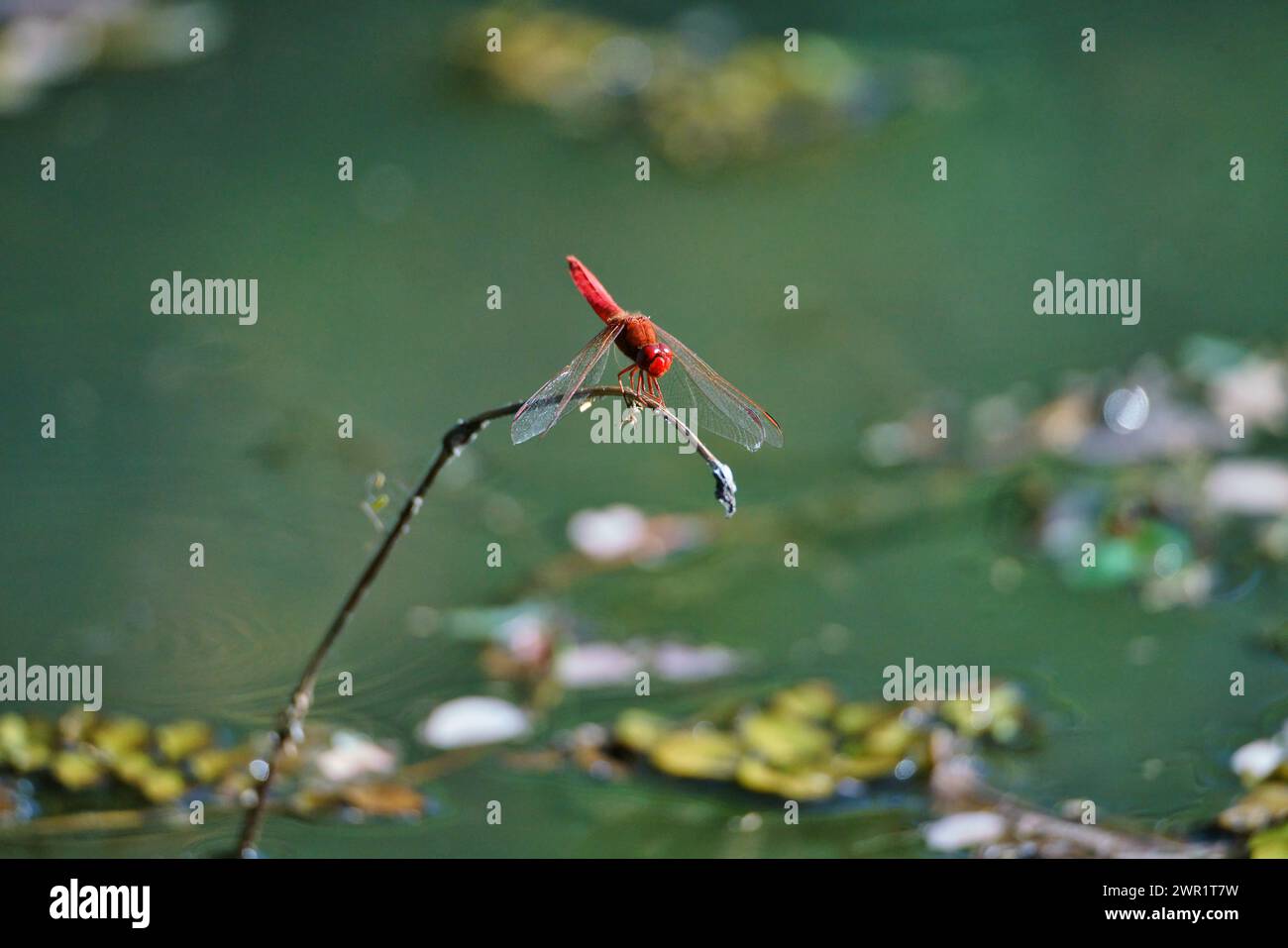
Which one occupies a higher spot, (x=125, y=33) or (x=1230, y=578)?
(x=125, y=33)

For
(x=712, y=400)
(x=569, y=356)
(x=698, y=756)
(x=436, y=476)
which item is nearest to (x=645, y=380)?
(x=712, y=400)

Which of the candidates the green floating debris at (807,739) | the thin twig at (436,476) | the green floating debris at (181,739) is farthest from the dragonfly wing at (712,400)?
the green floating debris at (181,739)

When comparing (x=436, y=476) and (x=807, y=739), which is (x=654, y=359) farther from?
(x=807, y=739)

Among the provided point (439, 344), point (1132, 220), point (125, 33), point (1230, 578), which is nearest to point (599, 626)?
point (439, 344)

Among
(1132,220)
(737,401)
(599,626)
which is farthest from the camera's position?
(1132,220)

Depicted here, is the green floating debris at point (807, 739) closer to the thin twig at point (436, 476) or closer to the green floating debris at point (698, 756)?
the green floating debris at point (698, 756)

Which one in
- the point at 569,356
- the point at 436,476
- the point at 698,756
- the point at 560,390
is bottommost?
the point at 698,756

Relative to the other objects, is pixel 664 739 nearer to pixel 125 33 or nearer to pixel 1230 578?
pixel 1230 578

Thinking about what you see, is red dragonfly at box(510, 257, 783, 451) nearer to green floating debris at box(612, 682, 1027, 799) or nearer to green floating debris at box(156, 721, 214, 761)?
green floating debris at box(612, 682, 1027, 799)
